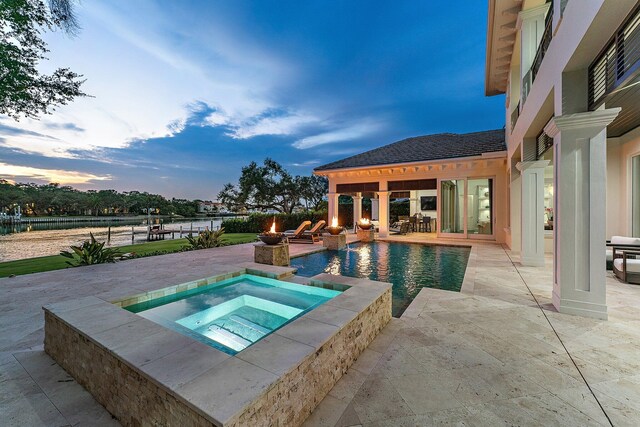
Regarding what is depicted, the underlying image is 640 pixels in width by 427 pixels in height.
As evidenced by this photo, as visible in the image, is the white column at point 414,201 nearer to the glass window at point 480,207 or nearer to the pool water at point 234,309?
the glass window at point 480,207

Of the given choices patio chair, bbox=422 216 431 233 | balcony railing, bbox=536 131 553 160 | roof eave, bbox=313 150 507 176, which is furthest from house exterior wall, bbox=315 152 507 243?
balcony railing, bbox=536 131 553 160

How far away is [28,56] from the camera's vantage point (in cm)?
725

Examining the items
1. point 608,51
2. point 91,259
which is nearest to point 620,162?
point 608,51

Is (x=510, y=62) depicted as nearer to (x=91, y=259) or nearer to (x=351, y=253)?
(x=351, y=253)

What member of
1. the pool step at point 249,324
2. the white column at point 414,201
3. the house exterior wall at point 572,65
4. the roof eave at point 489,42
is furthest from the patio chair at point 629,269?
the white column at point 414,201

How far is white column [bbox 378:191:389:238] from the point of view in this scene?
13750 mm

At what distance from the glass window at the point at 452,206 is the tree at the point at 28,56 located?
1493cm

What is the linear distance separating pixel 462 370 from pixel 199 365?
2430mm

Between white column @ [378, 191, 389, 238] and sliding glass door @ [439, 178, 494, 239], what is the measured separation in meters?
2.63

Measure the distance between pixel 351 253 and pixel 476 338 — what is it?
6.34 meters

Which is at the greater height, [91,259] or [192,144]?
[192,144]

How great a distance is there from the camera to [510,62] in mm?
9141

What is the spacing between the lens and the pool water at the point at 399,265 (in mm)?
5586

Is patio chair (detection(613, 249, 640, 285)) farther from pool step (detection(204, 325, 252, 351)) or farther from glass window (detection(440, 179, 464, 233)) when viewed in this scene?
pool step (detection(204, 325, 252, 351))
